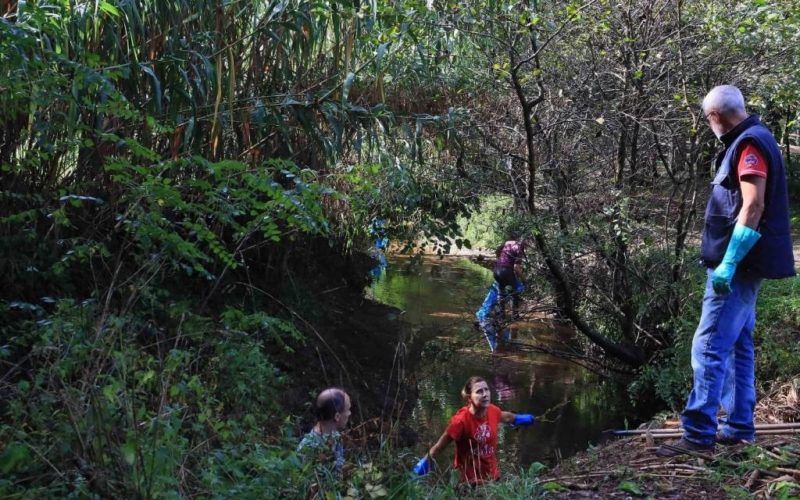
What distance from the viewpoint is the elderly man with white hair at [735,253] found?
3.94 meters

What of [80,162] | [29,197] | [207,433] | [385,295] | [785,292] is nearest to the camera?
[207,433]

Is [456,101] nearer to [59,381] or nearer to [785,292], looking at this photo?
[785,292]

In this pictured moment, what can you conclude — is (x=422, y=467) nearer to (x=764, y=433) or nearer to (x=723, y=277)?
(x=723, y=277)

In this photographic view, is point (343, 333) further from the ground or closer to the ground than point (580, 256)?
closer to the ground

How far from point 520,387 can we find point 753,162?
532 centimetres

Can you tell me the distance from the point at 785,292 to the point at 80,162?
228 inches

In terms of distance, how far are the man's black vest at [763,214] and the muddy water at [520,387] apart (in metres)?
3.28

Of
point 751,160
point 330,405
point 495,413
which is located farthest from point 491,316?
point 751,160

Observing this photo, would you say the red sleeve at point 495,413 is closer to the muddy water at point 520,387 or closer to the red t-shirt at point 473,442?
the red t-shirt at point 473,442

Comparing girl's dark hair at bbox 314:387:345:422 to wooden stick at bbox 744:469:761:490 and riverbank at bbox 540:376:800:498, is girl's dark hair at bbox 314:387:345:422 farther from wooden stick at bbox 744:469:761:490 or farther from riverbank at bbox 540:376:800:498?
wooden stick at bbox 744:469:761:490

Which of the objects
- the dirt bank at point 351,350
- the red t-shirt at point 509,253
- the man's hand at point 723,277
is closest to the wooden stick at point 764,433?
the man's hand at point 723,277

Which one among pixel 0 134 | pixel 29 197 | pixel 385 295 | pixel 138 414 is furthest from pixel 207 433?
pixel 385 295

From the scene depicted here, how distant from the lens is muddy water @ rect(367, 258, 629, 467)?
7500 millimetres

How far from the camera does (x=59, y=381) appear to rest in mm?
2982
